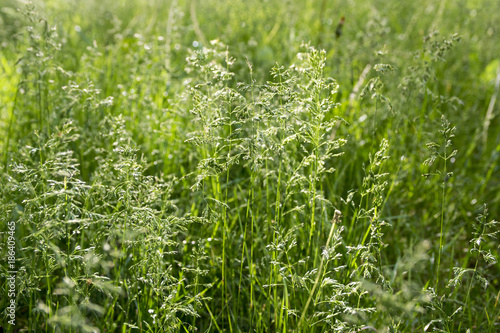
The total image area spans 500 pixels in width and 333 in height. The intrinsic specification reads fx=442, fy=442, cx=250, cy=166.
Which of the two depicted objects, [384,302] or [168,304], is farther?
[168,304]

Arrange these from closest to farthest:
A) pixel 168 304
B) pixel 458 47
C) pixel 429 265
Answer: pixel 168 304
pixel 429 265
pixel 458 47

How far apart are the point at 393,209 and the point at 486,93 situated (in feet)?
5.84

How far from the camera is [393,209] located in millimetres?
2428

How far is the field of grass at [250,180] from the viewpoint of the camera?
1.46 meters

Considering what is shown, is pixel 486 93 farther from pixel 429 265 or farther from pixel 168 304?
pixel 168 304

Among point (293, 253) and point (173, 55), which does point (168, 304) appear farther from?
point (173, 55)

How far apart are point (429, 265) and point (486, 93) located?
2095 millimetres

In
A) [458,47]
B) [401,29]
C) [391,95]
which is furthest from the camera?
[401,29]

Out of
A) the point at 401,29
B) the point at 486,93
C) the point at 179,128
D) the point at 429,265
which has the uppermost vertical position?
the point at 401,29

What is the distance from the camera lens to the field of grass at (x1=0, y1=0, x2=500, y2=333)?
4.79ft

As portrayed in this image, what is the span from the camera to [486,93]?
3.55m

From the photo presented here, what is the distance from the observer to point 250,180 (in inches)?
76.9

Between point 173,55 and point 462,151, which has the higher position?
point 173,55

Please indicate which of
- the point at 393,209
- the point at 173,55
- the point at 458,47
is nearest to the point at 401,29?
the point at 458,47
